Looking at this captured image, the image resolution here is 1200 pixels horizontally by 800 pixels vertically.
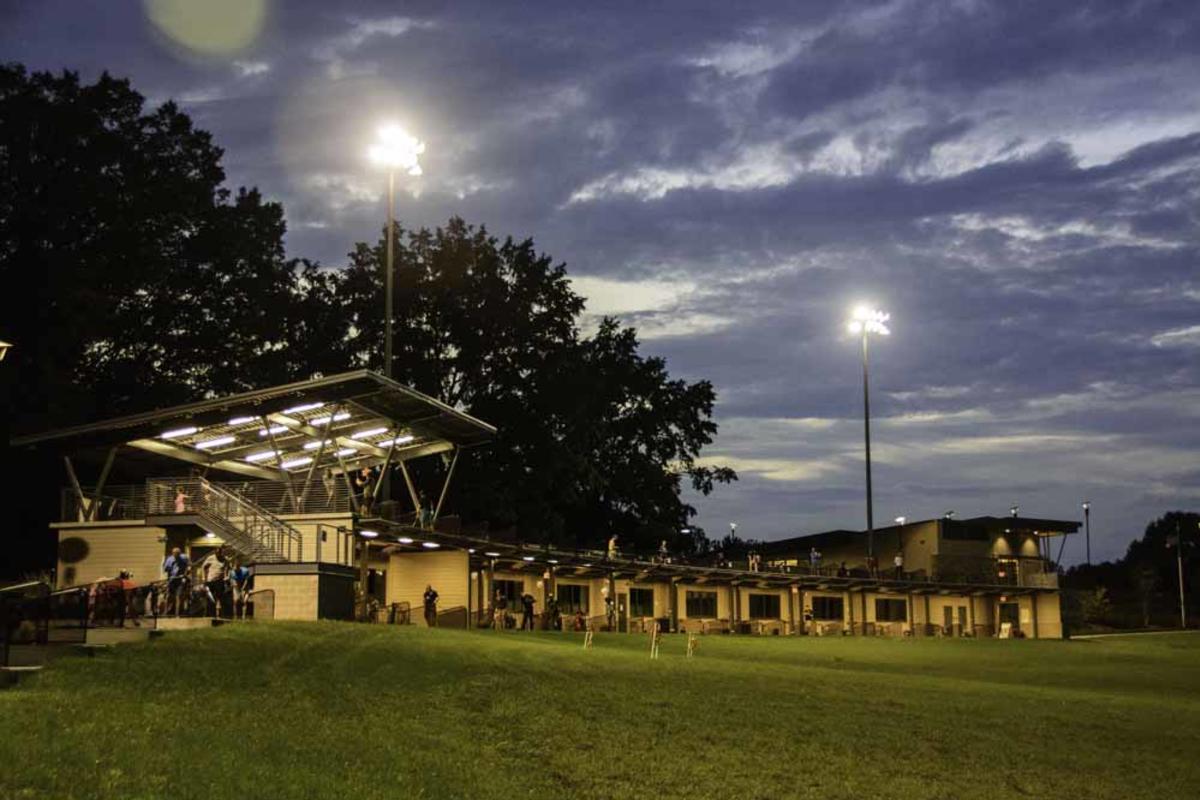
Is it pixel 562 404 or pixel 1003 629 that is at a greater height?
pixel 562 404

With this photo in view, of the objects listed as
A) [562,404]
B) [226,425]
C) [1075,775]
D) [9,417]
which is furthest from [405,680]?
[562,404]

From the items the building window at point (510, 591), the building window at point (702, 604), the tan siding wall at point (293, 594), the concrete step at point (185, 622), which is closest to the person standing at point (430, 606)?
the building window at point (510, 591)

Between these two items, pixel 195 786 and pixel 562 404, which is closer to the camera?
pixel 195 786

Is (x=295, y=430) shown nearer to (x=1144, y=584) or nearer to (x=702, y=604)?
(x=702, y=604)

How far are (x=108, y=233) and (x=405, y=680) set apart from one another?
1368 inches

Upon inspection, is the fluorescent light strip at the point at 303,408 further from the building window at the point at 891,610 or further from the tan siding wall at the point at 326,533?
the building window at the point at 891,610

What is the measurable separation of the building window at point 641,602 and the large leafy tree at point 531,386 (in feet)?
14.9

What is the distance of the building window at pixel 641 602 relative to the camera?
5812 centimetres

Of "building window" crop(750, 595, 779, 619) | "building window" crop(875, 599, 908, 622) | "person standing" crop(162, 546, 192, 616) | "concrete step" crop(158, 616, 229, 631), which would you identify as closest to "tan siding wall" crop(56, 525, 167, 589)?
"person standing" crop(162, 546, 192, 616)

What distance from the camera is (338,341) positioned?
62656mm

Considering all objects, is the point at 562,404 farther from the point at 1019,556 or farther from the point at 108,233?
the point at 1019,556

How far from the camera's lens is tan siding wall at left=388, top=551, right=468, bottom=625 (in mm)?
45031

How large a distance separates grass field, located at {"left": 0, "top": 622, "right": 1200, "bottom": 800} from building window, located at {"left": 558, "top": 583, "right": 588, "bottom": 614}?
954 inches

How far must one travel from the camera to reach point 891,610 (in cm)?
7138
